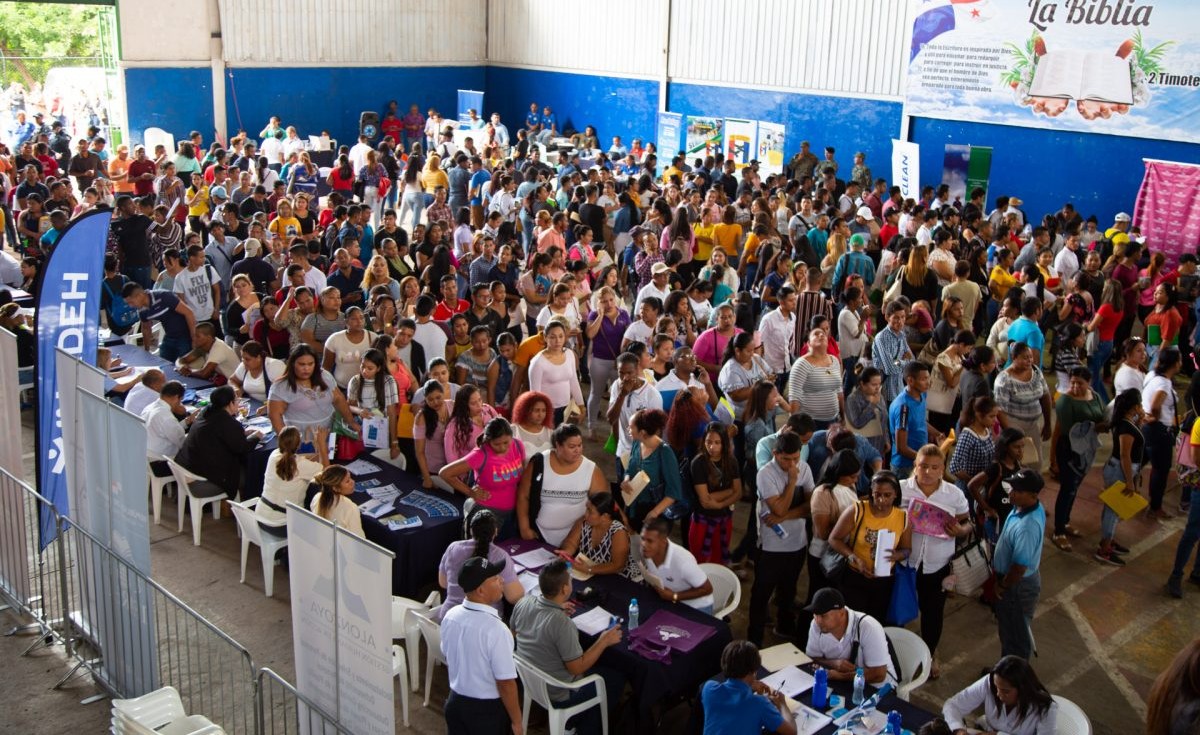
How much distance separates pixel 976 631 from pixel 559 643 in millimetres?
3129

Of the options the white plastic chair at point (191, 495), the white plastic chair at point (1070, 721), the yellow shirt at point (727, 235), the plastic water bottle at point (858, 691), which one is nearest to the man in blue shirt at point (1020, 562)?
the white plastic chair at point (1070, 721)

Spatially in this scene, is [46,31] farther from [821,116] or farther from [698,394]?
[698,394]

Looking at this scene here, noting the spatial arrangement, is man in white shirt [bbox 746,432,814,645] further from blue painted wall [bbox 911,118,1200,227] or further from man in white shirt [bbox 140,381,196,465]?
blue painted wall [bbox 911,118,1200,227]

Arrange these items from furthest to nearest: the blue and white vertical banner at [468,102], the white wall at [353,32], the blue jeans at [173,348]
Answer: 1. the blue and white vertical banner at [468,102]
2. the white wall at [353,32]
3. the blue jeans at [173,348]

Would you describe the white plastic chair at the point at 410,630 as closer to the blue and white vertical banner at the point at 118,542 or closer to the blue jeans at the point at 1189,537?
the blue and white vertical banner at the point at 118,542

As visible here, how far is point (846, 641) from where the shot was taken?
536cm

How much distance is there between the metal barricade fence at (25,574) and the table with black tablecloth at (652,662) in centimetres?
319

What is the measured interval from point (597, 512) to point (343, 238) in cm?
600

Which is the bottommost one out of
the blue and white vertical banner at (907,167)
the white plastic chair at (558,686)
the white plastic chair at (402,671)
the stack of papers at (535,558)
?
the white plastic chair at (402,671)

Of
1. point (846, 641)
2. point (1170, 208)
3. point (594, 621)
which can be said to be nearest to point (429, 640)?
point (594, 621)

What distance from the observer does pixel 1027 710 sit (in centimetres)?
480

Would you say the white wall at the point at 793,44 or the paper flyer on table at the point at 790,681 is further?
the white wall at the point at 793,44

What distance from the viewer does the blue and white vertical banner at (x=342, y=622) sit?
4.42 metres

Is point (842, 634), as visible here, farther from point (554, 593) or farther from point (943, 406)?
point (943, 406)
